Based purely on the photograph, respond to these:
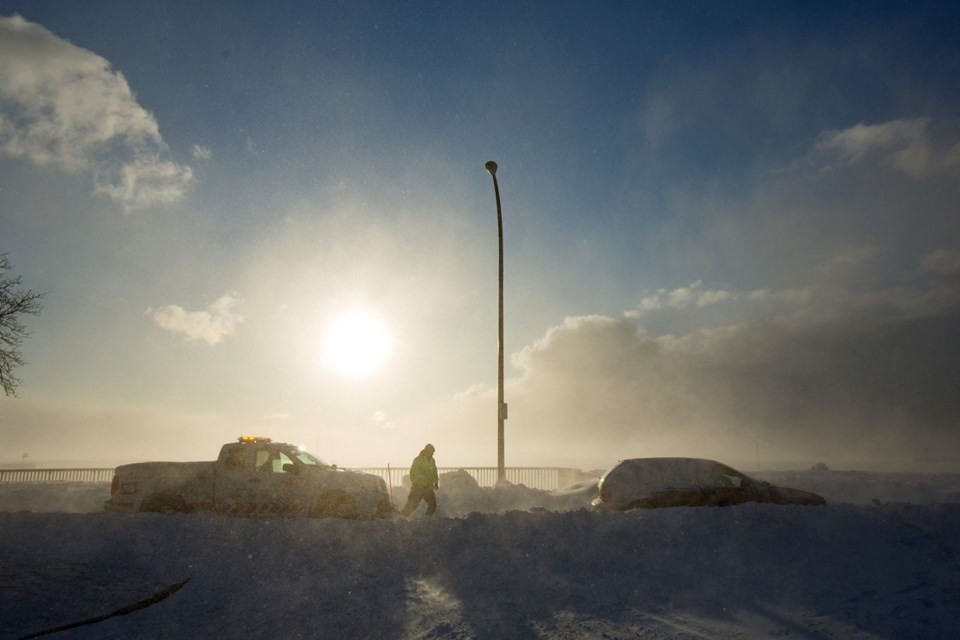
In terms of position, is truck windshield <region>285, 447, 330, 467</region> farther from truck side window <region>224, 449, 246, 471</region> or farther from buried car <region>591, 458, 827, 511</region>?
buried car <region>591, 458, 827, 511</region>

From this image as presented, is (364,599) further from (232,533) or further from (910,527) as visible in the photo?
(910,527)

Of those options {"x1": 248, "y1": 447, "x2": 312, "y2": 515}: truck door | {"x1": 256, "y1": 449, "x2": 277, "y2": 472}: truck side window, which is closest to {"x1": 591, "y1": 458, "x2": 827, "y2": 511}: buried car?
{"x1": 248, "y1": 447, "x2": 312, "y2": 515}: truck door

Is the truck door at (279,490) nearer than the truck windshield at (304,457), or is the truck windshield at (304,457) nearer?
the truck door at (279,490)

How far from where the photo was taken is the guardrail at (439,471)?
69.2 ft

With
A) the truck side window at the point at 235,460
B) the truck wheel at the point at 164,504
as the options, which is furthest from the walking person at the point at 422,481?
the truck wheel at the point at 164,504

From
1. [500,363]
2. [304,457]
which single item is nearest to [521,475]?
[500,363]

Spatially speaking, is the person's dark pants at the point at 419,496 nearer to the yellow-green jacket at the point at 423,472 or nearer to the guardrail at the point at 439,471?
the yellow-green jacket at the point at 423,472

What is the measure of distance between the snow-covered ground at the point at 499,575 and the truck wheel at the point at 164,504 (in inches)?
72.8

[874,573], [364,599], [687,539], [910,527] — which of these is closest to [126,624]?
[364,599]

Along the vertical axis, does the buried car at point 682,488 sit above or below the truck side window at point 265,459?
below

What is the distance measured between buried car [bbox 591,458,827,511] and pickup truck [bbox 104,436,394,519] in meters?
4.79

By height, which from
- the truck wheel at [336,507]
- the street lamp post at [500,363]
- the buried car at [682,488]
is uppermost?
the street lamp post at [500,363]

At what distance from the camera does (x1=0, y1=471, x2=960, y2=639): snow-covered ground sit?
20.9 ft

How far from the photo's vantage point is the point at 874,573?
7.26 m
